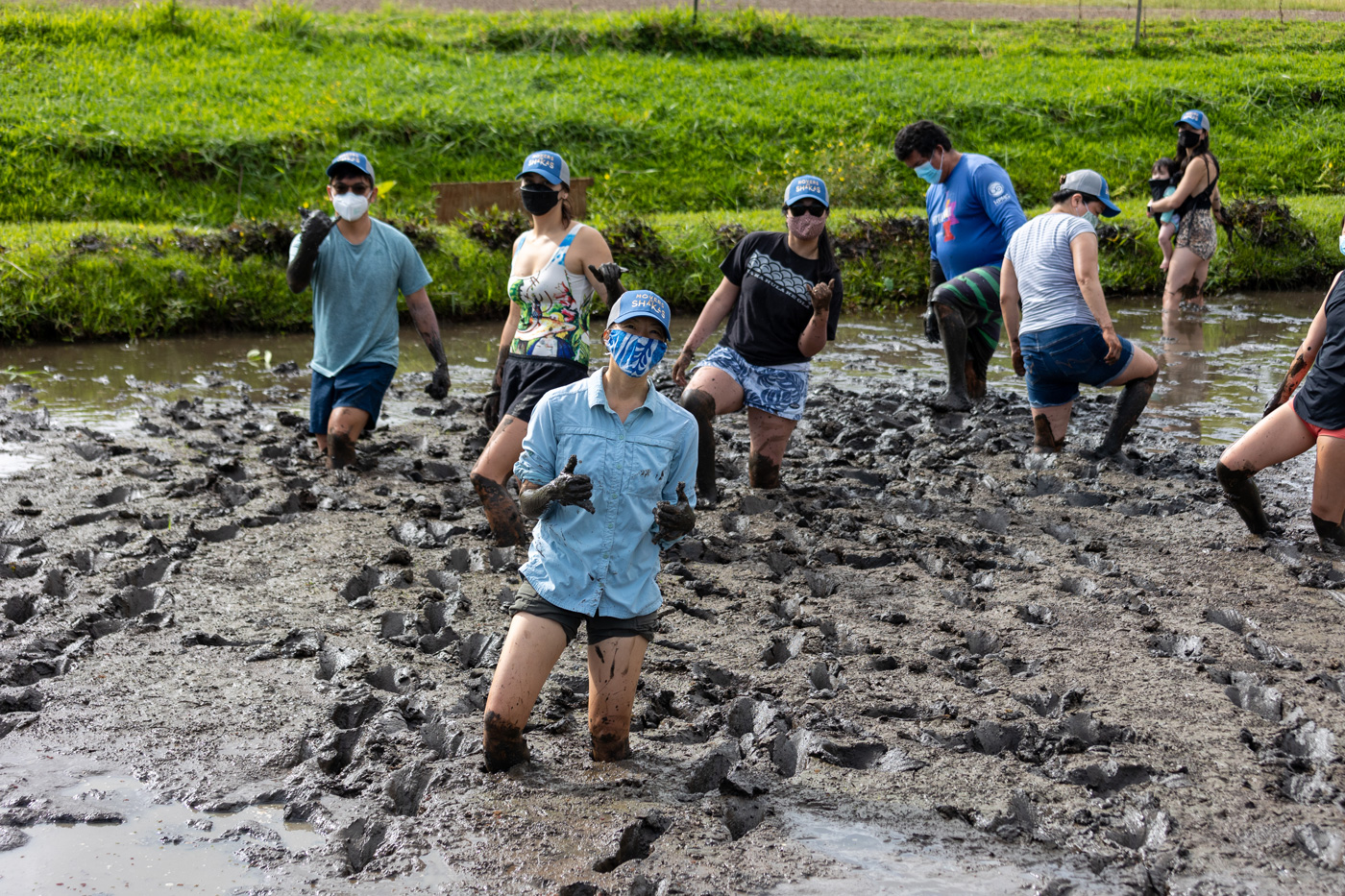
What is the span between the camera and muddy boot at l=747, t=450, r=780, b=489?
6.84 meters

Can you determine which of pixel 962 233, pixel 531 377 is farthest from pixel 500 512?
pixel 962 233

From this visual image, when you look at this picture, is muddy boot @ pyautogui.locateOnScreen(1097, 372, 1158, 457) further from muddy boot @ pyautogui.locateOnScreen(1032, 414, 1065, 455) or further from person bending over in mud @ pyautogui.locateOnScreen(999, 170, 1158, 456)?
muddy boot @ pyautogui.locateOnScreen(1032, 414, 1065, 455)

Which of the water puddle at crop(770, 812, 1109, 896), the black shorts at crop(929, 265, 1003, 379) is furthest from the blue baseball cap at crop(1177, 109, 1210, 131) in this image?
the water puddle at crop(770, 812, 1109, 896)

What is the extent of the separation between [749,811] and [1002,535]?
10.3 ft

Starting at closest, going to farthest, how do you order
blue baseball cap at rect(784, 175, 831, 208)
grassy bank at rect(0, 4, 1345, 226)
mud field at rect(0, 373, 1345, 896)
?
mud field at rect(0, 373, 1345, 896)
blue baseball cap at rect(784, 175, 831, 208)
grassy bank at rect(0, 4, 1345, 226)

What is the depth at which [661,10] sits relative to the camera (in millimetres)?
25031

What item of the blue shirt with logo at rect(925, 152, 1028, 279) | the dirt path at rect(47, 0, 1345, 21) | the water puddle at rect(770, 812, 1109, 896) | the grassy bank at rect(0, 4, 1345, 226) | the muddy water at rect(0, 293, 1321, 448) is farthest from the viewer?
the dirt path at rect(47, 0, 1345, 21)

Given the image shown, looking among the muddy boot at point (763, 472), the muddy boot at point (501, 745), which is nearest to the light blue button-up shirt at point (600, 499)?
the muddy boot at point (501, 745)

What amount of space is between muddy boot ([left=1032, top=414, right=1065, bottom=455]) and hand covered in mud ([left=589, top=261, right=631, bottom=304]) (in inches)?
132

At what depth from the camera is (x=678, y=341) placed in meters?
12.2

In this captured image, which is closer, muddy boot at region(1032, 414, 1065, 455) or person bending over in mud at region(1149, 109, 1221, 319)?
muddy boot at region(1032, 414, 1065, 455)

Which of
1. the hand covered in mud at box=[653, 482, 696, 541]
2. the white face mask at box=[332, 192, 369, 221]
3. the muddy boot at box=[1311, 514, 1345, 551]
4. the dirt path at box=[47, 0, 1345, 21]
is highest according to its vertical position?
the dirt path at box=[47, 0, 1345, 21]

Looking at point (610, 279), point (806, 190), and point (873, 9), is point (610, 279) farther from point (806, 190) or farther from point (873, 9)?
point (873, 9)

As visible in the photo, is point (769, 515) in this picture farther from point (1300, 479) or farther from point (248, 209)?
point (248, 209)
